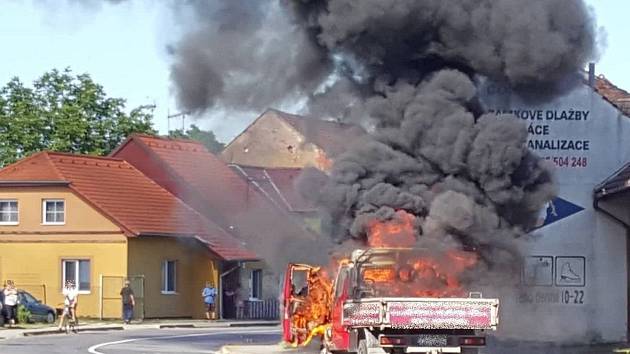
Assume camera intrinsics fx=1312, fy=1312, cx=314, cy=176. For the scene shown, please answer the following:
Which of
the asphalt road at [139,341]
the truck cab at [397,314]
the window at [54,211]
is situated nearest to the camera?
the truck cab at [397,314]

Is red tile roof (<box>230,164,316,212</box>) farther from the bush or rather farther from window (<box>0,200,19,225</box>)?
window (<box>0,200,19,225</box>)

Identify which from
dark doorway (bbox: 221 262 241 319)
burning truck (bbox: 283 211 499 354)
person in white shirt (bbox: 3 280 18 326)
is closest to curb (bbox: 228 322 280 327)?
dark doorway (bbox: 221 262 241 319)

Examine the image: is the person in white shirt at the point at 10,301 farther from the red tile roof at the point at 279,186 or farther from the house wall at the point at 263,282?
the house wall at the point at 263,282

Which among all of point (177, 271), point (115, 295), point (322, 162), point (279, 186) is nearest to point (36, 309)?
point (115, 295)

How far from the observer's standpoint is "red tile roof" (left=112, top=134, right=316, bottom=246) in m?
30.5

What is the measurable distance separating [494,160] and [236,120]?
5685 millimetres

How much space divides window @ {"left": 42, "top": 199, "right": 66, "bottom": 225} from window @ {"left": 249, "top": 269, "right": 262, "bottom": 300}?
8.55 meters

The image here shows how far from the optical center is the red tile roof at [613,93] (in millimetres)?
34312

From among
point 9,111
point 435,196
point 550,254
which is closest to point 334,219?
point 435,196

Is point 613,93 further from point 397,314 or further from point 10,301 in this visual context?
point 10,301

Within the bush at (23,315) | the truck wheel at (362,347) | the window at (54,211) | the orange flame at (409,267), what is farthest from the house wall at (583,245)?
the window at (54,211)

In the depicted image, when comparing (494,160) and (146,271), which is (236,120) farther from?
(146,271)

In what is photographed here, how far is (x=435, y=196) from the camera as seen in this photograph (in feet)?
75.9

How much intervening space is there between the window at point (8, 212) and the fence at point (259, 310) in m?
9.49
